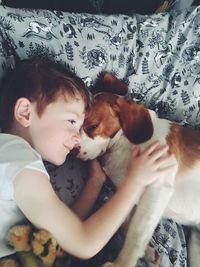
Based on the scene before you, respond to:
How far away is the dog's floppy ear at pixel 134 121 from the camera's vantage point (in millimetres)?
1385

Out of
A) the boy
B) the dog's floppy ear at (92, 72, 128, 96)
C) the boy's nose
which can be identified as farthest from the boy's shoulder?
the dog's floppy ear at (92, 72, 128, 96)

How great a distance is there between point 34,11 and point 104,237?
2.28ft

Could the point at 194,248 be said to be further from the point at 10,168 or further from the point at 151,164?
the point at 10,168

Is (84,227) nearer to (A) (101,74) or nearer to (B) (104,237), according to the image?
(B) (104,237)

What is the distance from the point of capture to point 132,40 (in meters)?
1.54

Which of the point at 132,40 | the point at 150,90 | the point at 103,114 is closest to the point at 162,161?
the point at 103,114

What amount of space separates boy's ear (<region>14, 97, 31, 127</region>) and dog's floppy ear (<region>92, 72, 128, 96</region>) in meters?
0.29

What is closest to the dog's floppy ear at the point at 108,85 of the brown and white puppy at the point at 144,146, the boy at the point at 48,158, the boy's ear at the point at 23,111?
the brown and white puppy at the point at 144,146

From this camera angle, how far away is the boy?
1091mm

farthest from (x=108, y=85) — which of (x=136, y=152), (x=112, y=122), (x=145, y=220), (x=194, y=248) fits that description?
(x=194, y=248)

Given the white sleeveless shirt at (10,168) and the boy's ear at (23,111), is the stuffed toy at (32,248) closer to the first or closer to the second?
the white sleeveless shirt at (10,168)

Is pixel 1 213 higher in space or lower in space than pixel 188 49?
lower

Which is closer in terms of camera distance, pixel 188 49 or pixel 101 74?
pixel 101 74

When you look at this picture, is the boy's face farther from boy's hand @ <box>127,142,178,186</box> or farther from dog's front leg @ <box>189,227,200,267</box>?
dog's front leg @ <box>189,227,200,267</box>
